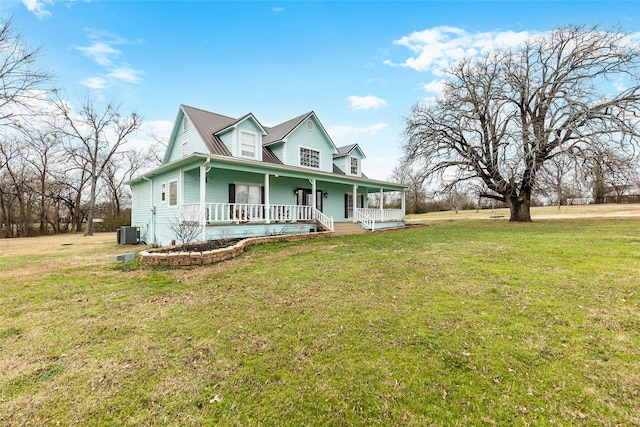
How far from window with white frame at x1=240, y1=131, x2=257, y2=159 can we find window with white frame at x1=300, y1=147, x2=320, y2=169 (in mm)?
3216

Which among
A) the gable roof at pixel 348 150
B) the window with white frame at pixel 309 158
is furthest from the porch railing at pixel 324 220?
the gable roof at pixel 348 150

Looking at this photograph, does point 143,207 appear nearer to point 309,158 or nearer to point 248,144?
point 248,144

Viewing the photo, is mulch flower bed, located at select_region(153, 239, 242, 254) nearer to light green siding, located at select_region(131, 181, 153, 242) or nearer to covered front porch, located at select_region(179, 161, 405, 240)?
covered front porch, located at select_region(179, 161, 405, 240)

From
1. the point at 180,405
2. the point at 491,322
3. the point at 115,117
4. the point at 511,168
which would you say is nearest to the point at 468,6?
the point at 511,168

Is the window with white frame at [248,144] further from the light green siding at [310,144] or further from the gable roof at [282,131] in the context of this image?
the light green siding at [310,144]

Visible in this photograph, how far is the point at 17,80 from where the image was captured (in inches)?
422

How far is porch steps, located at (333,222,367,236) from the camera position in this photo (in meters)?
14.9

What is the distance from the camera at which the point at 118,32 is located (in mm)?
13266

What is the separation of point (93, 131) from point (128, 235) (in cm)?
1710

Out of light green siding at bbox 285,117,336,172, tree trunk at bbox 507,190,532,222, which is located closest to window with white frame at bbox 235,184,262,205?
light green siding at bbox 285,117,336,172

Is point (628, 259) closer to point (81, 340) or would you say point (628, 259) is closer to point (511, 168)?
point (511, 168)

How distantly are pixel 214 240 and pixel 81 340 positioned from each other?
23.6 ft

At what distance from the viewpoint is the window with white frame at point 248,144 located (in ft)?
48.1

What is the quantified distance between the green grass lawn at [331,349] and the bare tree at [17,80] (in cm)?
811
